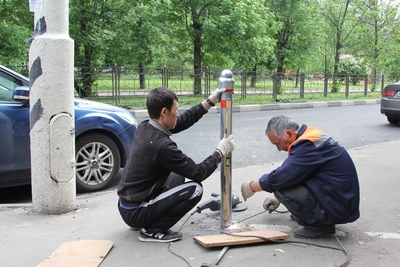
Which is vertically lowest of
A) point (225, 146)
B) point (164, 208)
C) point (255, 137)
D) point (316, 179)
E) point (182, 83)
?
point (255, 137)

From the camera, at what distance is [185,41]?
75.7 feet

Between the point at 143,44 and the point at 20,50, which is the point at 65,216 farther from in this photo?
the point at 143,44

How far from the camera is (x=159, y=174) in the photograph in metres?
3.43

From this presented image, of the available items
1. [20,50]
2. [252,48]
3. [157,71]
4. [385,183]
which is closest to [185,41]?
[252,48]

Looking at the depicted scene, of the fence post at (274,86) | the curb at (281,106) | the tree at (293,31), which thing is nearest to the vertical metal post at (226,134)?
the curb at (281,106)

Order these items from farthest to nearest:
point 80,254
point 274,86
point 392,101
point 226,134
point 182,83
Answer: point 274,86
point 182,83
point 392,101
point 226,134
point 80,254

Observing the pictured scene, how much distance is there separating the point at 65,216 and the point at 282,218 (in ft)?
7.19

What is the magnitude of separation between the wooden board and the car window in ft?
9.52

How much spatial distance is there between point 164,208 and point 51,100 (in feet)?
5.36

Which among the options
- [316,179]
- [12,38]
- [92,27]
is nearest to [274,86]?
[92,27]

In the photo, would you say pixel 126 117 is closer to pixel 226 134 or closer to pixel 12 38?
pixel 226 134

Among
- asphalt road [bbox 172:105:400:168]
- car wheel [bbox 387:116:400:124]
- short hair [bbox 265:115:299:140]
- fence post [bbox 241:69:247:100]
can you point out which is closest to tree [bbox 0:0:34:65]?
asphalt road [bbox 172:105:400:168]

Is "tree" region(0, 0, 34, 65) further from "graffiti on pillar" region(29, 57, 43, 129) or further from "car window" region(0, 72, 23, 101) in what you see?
"graffiti on pillar" region(29, 57, 43, 129)

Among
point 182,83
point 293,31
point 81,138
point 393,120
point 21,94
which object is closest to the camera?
point 21,94
